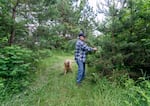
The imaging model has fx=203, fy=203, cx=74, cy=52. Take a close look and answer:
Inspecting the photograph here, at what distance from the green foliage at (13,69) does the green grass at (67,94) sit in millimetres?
327

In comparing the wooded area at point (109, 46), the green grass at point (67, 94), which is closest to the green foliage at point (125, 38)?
the wooded area at point (109, 46)

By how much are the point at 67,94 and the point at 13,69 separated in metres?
1.67

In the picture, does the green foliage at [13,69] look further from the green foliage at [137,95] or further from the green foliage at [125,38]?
the green foliage at [137,95]

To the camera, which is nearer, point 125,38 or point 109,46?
point 109,46

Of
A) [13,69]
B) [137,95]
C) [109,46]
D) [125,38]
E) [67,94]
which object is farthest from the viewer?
[125,38]

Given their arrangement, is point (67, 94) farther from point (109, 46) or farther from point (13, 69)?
point (109, 46)

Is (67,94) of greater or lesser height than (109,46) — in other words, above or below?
below

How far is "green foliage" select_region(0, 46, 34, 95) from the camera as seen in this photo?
5473 millimetres

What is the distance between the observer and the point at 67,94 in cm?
546

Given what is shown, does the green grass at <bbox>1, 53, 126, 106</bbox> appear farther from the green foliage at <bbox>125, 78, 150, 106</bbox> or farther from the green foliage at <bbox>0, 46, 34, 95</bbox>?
the green foliage at <bbox>0, 46, 34, 95</bbox>

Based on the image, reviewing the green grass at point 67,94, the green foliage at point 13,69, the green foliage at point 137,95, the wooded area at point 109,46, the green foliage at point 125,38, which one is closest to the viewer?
the green foliage at point 137,95

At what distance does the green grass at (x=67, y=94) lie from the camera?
4656mm

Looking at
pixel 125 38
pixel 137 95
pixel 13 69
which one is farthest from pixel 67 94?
pixel 125 38

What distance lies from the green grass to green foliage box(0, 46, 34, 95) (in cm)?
33
